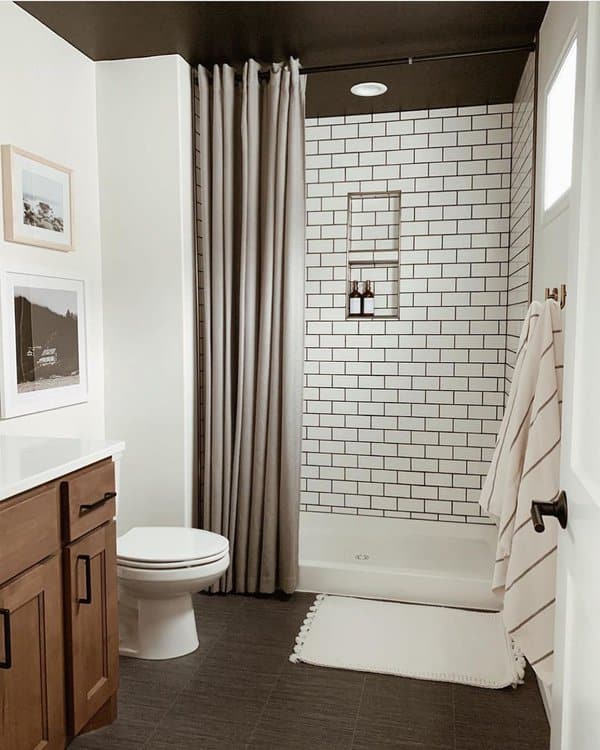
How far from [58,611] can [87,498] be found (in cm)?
33

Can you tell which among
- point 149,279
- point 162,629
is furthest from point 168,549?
point 149,279

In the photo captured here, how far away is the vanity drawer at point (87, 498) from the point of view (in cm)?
197

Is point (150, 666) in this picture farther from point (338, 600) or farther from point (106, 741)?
point (338, 600)

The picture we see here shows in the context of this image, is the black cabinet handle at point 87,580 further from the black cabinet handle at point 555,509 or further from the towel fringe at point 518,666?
the towel fringe at point 518,666

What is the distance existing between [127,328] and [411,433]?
69.0 inches

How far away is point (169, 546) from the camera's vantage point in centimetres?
278

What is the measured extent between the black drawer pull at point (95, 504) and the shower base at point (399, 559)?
1.47 metres

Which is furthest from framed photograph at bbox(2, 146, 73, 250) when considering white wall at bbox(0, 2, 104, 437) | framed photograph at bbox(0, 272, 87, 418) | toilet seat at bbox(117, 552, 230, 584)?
toilet seat at bbox(117, 552, 230, 584)

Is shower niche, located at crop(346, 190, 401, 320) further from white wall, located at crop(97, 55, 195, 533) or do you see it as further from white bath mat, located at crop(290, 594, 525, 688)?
white bath mat, located at crop(290, 594, 525, 688)

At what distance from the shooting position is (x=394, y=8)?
2633mm

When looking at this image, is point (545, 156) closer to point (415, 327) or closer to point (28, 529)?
point (415, 327)

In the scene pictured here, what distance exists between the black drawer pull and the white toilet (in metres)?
0.52

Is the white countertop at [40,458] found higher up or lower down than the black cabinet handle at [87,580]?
higher up

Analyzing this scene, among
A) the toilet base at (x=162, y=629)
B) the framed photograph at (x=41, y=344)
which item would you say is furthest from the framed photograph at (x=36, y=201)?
the toilet base at (x=162, y=629)
